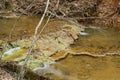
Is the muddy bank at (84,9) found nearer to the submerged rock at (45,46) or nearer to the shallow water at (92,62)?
the submerged rock at (45,46)

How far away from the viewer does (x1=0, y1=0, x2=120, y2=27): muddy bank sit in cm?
1697

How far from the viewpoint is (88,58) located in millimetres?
10773

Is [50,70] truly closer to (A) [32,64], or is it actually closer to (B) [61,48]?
(A) [32,64]

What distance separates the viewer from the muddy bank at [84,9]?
16969 mm

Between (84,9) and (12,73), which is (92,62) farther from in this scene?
(84,9)

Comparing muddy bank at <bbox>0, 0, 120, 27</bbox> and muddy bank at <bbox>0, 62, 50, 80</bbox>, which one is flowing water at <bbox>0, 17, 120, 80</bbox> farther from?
muddy bank at <bbox>0, 0, 120, 27</bbox>

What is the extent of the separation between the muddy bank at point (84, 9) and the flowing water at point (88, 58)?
162 cm

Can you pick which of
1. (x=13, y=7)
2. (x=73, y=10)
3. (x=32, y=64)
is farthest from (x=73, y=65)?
(x=13, y=7)

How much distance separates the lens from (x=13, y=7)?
1909cm

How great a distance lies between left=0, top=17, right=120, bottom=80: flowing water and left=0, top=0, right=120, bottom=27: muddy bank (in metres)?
1.62

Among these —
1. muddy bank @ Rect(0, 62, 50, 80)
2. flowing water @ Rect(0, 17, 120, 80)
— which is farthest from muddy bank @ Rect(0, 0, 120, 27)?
muddy bank @ Rect(0, 62, 50, 80)

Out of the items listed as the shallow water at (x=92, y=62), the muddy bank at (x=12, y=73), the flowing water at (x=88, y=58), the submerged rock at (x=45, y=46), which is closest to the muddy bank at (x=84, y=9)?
the flowing water at (x=88, y=58)

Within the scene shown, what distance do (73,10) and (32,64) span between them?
30.3 ft

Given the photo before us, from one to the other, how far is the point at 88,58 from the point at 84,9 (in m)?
7.57
